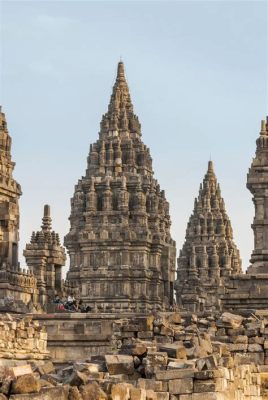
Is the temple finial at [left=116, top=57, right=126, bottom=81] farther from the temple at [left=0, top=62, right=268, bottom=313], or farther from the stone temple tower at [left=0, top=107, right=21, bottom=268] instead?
the stone temple tower at [left=0, top=107, right=21, bottom=268]

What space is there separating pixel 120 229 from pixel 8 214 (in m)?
30.3

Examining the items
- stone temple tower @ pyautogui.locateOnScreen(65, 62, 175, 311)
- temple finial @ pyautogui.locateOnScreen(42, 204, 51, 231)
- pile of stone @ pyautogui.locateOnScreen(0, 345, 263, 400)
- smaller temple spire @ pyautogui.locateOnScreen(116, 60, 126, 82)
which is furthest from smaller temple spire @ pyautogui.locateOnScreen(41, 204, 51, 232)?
pile of stone @ pyautogui.locateOnScreen(0, 345, 263, 400)

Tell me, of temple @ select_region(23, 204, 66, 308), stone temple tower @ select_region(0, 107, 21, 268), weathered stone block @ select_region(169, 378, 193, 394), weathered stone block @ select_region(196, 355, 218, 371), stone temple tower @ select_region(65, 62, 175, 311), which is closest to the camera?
weathered stone block @ select_region(169, 378, 193, 394)

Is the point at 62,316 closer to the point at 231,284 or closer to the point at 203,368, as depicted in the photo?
the point at 231,284

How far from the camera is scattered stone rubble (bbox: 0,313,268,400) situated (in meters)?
16.7

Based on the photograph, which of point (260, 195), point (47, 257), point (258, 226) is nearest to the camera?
point (258, 226)

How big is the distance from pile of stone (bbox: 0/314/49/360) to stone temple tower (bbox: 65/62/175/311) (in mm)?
47905

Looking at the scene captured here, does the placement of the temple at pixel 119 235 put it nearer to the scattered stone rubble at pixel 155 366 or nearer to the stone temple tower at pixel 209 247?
the stone temple tower at pixel 209 247

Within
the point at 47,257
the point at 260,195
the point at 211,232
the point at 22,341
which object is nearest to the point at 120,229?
the point at 47,257

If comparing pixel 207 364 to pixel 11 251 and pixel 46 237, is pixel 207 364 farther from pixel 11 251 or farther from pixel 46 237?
pixel 46 237

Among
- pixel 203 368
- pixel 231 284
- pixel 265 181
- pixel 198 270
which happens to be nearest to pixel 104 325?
pixel 231 284

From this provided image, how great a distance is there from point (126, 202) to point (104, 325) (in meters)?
47.4

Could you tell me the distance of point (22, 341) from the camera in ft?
99.6

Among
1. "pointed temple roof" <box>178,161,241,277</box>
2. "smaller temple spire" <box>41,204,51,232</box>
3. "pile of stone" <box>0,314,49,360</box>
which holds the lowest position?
"pile of stone" <box>0,314,49,360</box>
